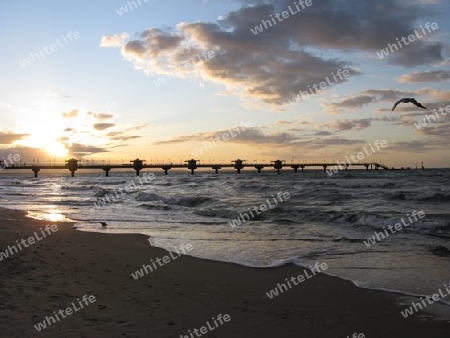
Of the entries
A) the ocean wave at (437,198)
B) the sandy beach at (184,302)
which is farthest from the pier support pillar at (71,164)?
the sandy beach at (184,302)

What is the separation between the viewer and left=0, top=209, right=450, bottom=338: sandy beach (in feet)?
16.7

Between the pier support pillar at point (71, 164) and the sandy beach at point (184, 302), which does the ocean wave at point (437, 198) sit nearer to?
the sandy beach at point (184, 302)

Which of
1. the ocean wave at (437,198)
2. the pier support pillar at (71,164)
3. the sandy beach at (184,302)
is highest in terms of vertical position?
the pier support pillar at (71,164)

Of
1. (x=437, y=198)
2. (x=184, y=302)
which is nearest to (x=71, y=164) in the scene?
(x=437, y=198)

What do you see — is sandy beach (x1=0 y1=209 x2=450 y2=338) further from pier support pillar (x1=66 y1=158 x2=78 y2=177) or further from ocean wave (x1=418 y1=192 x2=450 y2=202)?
pier support pillar (x1=66 y1=158 x2=78 y2=177)

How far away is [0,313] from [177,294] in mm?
2521

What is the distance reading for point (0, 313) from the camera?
16.9ft

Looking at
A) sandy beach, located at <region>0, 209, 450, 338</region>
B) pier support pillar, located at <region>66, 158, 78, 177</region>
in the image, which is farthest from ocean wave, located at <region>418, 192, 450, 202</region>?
pier support pillar, located at <region>66, 158, 78, 177</region>

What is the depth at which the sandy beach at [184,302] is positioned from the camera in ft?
16.7

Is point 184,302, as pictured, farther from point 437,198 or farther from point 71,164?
point 71,164

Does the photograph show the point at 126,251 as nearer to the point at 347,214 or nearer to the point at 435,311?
the point at 435,311

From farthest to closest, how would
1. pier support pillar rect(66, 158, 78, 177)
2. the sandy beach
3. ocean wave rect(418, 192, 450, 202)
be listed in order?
pier support pillar rect(66, 158, 78, 177)
ocean wave rect(418, 192, 450, 202)
the sandy beach

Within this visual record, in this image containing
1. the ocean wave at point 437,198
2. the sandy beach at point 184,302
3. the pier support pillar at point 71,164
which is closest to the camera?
the sandy beach at point 184,302

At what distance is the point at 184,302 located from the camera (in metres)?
6.20
